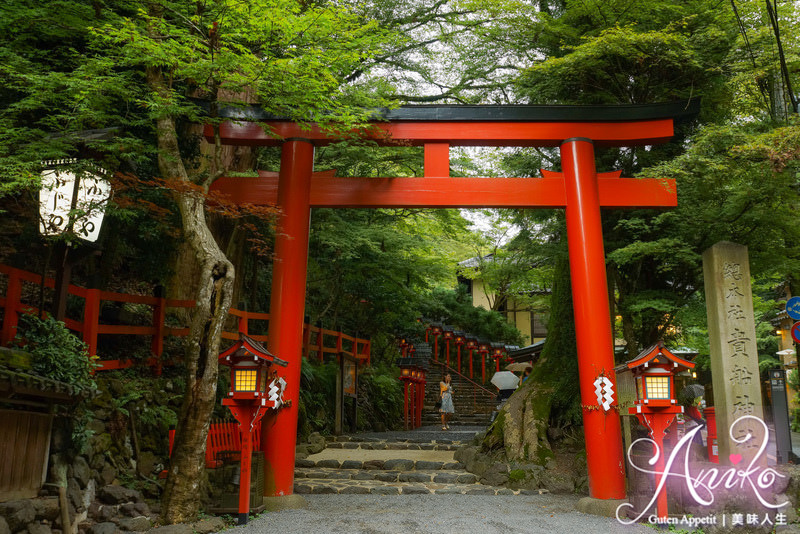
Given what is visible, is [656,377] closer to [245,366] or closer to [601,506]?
[601,506]

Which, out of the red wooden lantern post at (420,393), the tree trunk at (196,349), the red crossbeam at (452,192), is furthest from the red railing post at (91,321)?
the red wooden lantern post at (420,393)

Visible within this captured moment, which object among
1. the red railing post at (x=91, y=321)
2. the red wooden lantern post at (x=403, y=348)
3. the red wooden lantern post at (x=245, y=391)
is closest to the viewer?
the red wooden lantern post at (x=245, y=391)

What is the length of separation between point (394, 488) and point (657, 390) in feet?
15.2

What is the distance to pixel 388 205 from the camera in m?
9.30

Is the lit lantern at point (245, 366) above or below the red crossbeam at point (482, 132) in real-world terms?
below

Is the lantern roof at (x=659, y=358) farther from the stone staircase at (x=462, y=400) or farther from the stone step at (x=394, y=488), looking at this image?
the stone staircase at (x=462, y=400)

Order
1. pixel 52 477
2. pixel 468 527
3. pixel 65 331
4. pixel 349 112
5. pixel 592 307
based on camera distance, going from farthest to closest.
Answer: pixel 592 307, pixel 349 112, pixel 468 527, pixel 65 331, pixel 52 477

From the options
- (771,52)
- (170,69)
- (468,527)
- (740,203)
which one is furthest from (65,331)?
(771,52)

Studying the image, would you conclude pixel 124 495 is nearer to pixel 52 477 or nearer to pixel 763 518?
pixel 52 477

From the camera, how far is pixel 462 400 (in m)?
22.5

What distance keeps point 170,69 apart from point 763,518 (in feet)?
31.1

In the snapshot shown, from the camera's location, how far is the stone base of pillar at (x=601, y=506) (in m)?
7.84
